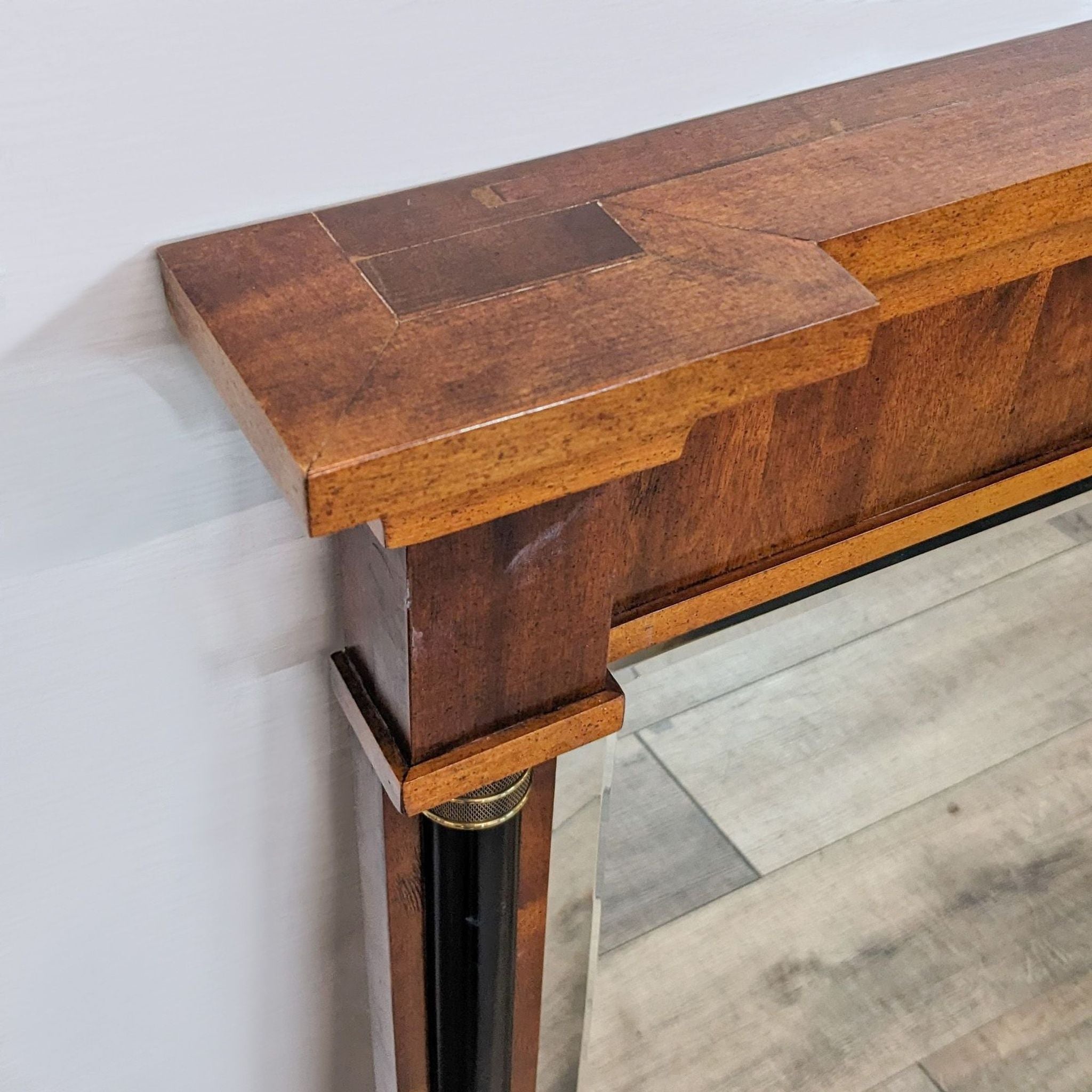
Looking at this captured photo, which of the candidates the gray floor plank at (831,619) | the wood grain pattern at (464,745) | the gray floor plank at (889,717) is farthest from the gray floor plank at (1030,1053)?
the wood grain pattern at (464,745)

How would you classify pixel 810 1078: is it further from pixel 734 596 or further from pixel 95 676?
pixel 95 676

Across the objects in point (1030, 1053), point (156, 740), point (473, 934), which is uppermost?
point (156, 740)

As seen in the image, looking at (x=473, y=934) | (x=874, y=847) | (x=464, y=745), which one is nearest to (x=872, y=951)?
(x=874, y=847)

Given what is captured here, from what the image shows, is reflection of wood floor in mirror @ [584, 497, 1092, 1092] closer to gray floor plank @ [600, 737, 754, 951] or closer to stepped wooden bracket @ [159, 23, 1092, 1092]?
gray floor plank @ [600, 737, 754, 951]

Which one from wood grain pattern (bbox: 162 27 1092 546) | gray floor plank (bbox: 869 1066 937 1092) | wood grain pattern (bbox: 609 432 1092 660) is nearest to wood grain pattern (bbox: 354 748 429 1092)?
wood grain pattern (bbox: 609 432 1092 660)

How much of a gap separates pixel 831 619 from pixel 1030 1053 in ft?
1.39

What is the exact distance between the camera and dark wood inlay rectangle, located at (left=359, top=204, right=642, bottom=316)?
40 cm

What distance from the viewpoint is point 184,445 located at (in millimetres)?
453

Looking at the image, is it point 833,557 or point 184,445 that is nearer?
point 184,445

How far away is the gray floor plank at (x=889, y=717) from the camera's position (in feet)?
2.75

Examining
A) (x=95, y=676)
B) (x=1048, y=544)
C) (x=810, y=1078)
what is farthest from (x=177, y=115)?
(x=810, y=1078)

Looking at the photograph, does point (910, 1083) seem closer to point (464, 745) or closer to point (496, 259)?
point (464, 745)

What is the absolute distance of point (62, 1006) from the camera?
607 millimetres

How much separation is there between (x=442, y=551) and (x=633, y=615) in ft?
0.46
